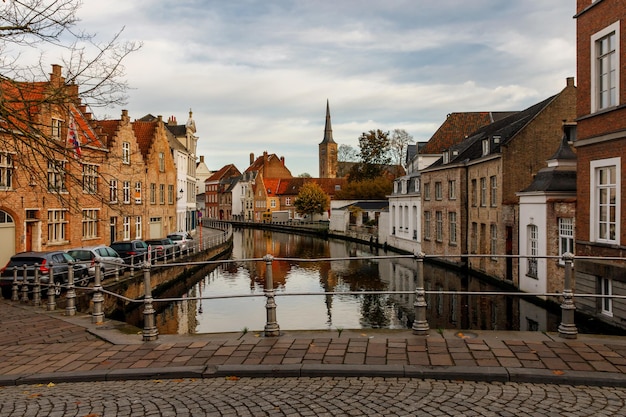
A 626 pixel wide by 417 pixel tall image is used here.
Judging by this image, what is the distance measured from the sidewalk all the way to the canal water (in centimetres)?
257

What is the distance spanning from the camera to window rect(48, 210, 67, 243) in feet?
78.8

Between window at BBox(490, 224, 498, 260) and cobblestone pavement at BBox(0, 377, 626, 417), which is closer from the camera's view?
cobblestone pavement at BBox(0, 377, 626, 417)

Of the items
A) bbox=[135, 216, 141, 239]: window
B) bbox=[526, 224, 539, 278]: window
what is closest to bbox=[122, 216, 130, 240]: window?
bbox=[135, 216, 141, 239]: window

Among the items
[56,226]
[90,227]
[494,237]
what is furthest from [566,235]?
[90,227]

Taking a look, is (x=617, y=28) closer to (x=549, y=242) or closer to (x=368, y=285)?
(x=549, y=242)

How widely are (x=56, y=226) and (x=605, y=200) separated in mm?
22691

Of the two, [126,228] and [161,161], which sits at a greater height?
[161,161]

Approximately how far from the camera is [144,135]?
124 feet

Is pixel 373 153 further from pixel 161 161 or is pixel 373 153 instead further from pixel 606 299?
pixel 606 299

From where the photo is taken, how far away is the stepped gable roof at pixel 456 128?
41.5 m

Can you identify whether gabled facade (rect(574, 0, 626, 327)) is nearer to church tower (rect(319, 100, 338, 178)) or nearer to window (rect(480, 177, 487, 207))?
window (rect(480, 177, 487, 207))

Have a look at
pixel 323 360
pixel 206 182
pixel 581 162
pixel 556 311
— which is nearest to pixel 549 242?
pixel 556 311

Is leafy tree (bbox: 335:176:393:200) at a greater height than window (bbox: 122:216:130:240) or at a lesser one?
greater

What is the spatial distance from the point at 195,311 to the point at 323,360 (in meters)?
14.6
